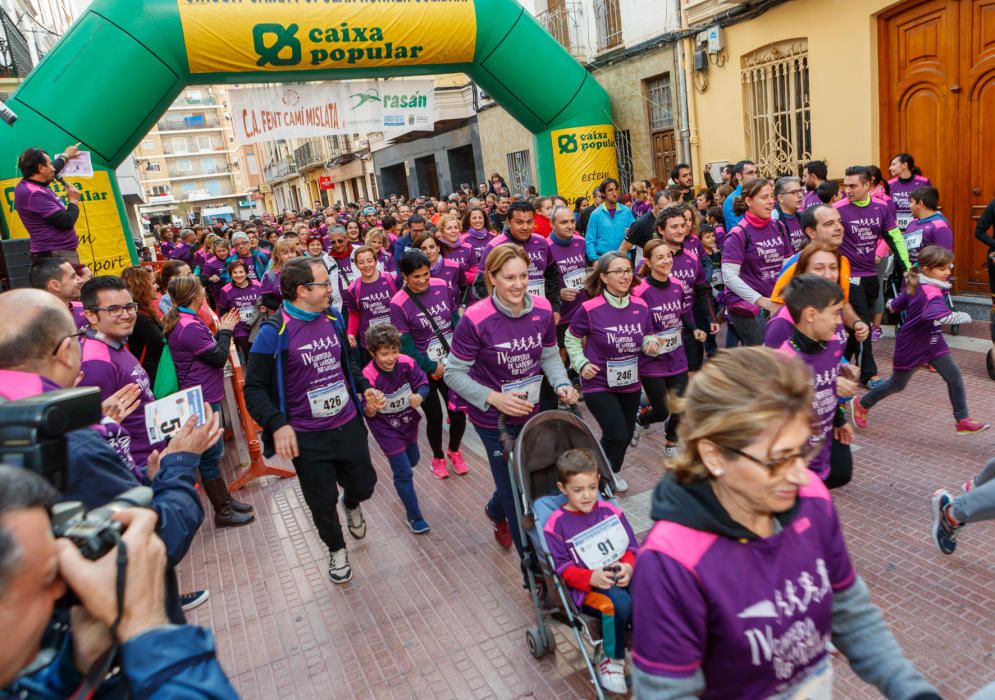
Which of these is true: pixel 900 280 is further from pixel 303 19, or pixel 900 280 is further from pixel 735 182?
pixel 303 19

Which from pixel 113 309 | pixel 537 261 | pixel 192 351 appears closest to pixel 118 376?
pixel 113 309

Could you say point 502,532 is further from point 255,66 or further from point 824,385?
point 255,66

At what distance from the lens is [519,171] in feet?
66.7

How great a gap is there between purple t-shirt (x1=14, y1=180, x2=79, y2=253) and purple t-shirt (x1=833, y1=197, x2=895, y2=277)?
782 centimetres

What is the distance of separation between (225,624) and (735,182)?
319 inches

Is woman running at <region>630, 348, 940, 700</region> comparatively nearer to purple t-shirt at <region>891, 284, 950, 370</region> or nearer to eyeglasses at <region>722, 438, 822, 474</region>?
eyeglasses at <region>722, 438, 822, 474</region>

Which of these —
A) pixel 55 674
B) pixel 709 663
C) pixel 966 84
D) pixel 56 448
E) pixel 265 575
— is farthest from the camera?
pixel 966 84

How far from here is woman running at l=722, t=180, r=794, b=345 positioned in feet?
19.6

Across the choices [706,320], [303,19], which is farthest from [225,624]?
[303,19]

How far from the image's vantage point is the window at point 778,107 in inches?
418

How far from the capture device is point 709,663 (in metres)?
1.63

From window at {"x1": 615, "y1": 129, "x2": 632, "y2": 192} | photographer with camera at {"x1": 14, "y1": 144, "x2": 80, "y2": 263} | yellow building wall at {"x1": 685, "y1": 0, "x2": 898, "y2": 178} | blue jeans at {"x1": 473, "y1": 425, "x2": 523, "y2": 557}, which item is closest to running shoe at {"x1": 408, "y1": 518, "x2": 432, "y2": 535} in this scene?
blue jeans at {"x1": 473, "y1": 425, "x2": 523, "y2": 557}

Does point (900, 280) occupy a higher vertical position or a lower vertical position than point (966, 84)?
lower

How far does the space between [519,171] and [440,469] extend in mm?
15791
